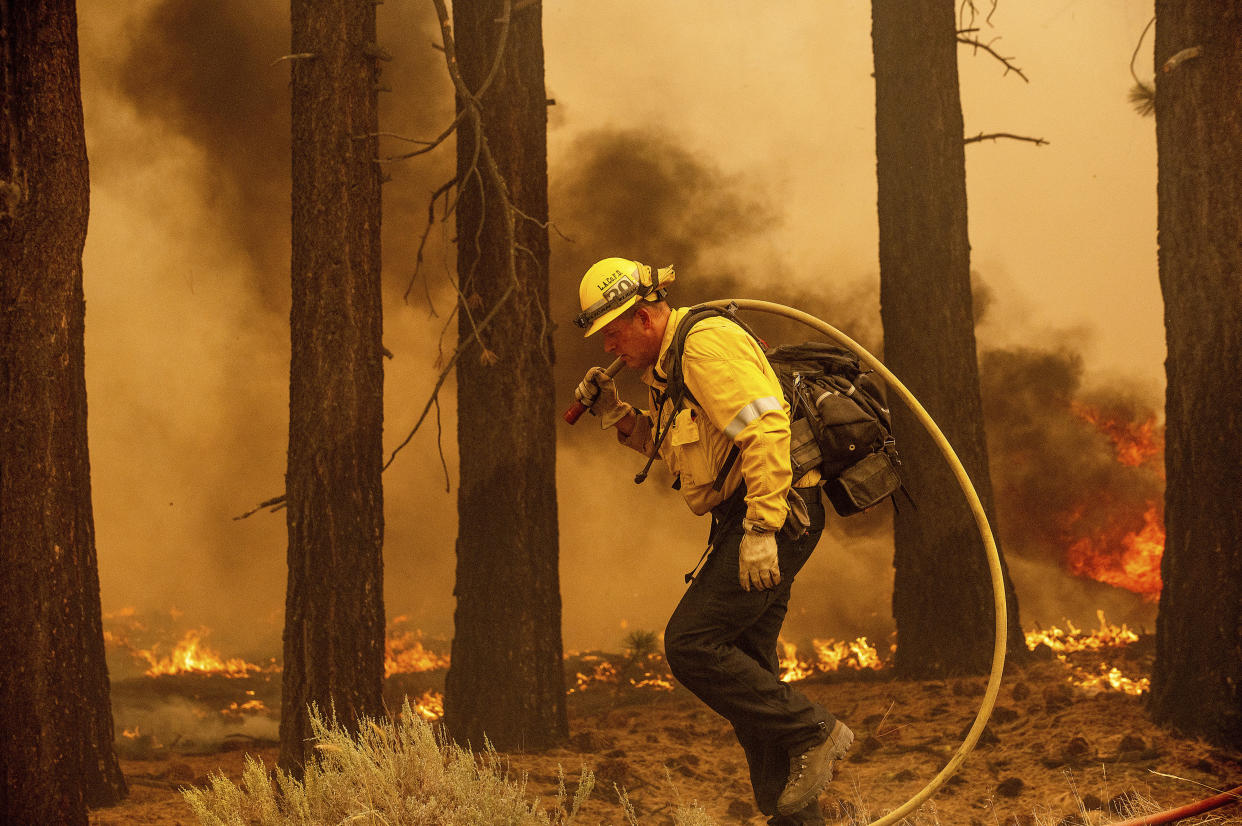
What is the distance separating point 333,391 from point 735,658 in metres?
3.56

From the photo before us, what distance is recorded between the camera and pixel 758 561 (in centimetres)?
438

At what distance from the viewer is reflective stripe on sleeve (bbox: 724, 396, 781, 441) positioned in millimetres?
4371

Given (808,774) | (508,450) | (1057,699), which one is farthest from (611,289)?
(1057,699)

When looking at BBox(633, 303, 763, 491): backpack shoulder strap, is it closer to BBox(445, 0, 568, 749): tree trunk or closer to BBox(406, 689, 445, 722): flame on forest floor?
BBox(445, 0, 568, 749): tree trunk

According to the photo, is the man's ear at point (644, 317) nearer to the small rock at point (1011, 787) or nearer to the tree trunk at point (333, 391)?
the tree trunk at point (333, 391)

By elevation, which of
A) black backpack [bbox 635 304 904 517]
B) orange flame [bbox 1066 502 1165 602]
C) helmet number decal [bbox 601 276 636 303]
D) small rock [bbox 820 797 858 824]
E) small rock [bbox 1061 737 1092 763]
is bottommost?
small rock [bbox 820 797 858 824]

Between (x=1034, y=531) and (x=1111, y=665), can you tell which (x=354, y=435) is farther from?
(x=1034, y=531)

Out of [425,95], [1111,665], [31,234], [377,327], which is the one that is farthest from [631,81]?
[31,234]

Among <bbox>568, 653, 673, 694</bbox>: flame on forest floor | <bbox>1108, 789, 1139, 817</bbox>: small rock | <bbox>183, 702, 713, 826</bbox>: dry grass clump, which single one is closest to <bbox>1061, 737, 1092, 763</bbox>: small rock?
<bbox>1108, 789, 1139, 817</bbox>: small rock

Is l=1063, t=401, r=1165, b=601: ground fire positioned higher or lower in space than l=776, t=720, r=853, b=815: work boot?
higher

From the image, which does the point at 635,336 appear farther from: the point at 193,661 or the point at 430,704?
the point at 193,661

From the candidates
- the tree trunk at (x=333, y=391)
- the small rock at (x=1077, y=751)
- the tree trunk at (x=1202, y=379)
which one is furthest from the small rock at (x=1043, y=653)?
the tree trunk at (x=333, y=391)

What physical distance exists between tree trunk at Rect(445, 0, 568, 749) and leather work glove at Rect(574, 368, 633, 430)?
2.63m

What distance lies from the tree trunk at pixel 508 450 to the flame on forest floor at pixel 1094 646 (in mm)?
4146
